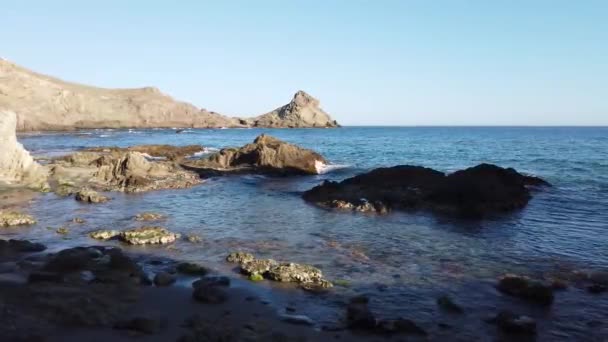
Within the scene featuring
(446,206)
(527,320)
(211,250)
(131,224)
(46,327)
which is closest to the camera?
(46,327)

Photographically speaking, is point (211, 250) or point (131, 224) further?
point (131, 224)

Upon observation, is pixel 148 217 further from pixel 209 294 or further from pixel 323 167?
pixel 323 167

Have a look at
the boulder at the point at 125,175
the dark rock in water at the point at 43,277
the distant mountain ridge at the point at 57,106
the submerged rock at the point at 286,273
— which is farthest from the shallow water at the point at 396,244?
the distant mountain ridge at the point at 57,106

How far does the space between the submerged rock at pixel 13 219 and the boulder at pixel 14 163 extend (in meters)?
12.7

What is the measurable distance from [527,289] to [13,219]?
24.9 meters

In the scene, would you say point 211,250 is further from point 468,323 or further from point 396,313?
point 468,323

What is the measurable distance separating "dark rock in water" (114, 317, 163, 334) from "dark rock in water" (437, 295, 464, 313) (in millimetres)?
8748

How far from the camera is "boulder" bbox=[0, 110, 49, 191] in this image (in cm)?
3525

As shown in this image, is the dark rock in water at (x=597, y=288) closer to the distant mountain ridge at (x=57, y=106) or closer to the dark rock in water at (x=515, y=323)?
the dark rock in water at (x=515, y=323)

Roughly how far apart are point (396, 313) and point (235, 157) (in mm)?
41898

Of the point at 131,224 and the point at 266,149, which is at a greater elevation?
the point at 266,149

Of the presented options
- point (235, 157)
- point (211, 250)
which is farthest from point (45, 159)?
point (211, 250)

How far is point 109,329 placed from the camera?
1178 cm

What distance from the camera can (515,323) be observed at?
507 inches
